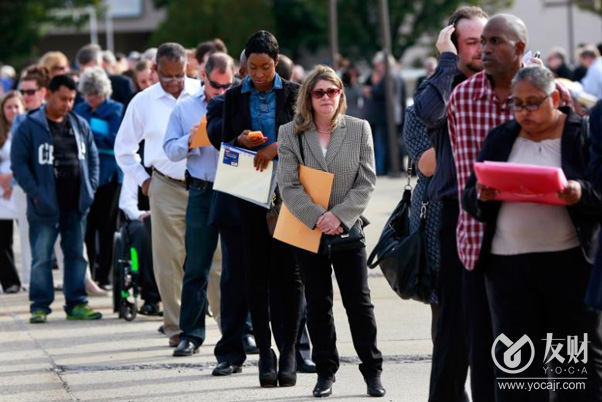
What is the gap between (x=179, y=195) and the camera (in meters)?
9.72

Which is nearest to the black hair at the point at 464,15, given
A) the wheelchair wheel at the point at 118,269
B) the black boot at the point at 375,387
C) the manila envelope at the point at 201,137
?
the black boot at the point at 375,387

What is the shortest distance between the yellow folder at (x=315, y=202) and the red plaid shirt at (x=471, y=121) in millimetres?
1767

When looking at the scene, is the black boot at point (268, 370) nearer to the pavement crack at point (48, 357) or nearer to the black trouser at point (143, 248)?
the pavement crack at point (48, 357)

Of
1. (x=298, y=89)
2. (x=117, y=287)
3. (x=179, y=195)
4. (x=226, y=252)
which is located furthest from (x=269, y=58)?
(x=117, y=287)

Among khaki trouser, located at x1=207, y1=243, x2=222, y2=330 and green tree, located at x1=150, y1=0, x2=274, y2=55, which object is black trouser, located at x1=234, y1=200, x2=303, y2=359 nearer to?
khaki trouser, located at x1=207, y1=243, x2=222, y2=330

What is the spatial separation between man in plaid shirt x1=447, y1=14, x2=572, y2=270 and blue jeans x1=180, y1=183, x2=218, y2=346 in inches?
136

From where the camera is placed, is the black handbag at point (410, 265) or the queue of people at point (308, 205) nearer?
the queue of people at point (308, 205)

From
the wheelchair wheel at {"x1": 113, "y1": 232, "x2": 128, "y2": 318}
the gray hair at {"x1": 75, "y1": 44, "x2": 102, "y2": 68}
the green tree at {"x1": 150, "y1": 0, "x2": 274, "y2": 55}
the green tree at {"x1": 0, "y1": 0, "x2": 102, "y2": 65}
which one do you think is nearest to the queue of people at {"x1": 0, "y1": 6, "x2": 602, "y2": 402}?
the wheelchair wheel at {"x1": 113, "y1": 232, "x2": 128, "y2": 318}

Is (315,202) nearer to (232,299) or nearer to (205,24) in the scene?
(232,299)

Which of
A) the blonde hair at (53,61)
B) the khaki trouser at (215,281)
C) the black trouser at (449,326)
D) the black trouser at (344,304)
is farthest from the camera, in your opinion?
the blonde hair at (53,61)

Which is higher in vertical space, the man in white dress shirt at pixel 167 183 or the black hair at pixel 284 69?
the black hair at pixel 284 69

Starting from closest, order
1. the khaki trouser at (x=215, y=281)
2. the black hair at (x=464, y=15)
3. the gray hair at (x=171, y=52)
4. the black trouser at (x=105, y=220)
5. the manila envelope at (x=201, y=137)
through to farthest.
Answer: the black hair at (x=464, y=15), the manila envelope at (x=201, y=137), the gray hair at (x=171, y=52), the khaki trouser at (x=215, y=281), the black trouser at (x=105, y=220)

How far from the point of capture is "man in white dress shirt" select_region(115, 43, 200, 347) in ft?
31.8

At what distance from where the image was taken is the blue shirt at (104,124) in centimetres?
1276
